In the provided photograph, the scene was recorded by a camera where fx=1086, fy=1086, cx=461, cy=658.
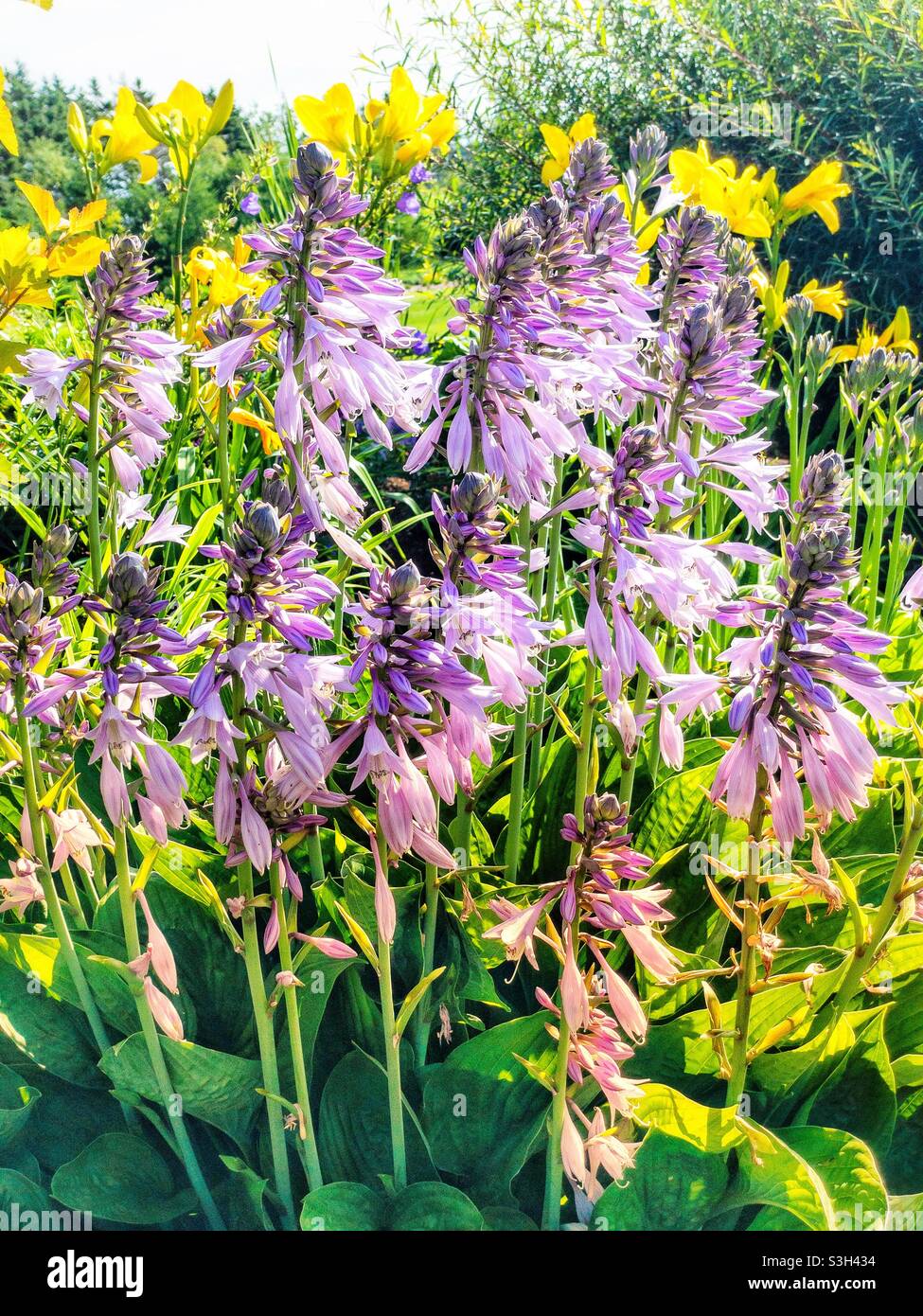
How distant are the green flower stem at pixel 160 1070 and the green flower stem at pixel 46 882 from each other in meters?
0.08

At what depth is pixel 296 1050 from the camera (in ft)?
4.01

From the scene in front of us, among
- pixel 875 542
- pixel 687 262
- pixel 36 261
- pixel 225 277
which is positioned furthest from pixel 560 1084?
pixel 875 542

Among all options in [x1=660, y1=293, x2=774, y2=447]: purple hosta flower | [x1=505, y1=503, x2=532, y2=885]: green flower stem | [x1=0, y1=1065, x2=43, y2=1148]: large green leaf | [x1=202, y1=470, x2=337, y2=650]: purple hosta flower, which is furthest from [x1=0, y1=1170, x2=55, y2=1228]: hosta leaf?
[x1=660, y1=293, x2=774, y2=447]: purple hosta flower

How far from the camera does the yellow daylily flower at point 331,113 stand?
225 centimetres

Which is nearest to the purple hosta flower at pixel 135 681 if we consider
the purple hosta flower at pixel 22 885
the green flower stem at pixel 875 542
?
the purple hosta flower at pixel 22 885

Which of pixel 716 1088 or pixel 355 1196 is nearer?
pixel 355 1196

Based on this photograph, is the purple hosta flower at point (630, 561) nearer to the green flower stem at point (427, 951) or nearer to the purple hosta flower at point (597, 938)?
the purple hosta flower at point (597, 938)

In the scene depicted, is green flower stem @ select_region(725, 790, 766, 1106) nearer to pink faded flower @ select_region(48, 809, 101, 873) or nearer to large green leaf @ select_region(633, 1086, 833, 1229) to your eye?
large green leaf @ select_region(633, 1086, 833, 1229)

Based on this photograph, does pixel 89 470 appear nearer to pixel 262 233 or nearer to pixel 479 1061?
pixel 262 233

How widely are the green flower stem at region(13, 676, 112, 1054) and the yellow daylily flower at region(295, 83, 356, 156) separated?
61.9 inches

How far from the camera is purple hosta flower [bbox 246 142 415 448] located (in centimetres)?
106

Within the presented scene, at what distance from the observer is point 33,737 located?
1.56 meters
